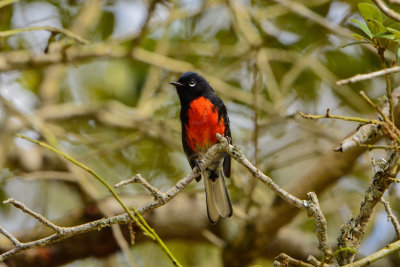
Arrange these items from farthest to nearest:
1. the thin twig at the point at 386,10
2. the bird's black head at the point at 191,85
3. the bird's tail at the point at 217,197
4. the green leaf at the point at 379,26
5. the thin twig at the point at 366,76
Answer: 1. the bird's black head at the point at 191,85
2. the bird's tail at the point at 217,197
3. the green leaf at the point at 379,26
4. the thin twig at the point at 386,10
5. the thin twig at the point at 366,76

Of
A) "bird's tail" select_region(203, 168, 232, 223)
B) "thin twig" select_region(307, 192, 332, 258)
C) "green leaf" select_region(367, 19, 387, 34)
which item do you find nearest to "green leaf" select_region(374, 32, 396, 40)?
"green leaf" select_region(367, 19, 387, 34)

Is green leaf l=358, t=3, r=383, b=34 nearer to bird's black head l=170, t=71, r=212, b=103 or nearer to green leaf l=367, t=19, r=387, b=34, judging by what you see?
green leaf l=367, t=19, r=387, b=34

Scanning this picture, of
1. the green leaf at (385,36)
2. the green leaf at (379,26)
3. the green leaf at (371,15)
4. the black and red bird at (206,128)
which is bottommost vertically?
the black and red bird at (206,128)

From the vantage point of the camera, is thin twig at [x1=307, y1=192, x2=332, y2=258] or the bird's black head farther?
the bird's black head

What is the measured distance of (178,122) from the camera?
510 cm

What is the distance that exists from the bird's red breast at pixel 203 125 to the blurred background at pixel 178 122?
33cm

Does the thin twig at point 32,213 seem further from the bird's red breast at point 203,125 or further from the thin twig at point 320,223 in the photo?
the bird's red breast at point 203,125

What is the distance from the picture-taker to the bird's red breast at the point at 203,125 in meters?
4.00

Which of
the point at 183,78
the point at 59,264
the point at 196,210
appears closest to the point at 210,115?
the point at 183,78

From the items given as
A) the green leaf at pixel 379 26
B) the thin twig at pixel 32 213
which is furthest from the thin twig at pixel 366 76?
the thin twig at pixel 32 213

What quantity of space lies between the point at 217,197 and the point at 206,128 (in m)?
0.56

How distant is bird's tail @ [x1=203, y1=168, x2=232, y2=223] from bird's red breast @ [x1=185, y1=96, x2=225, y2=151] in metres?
0.37

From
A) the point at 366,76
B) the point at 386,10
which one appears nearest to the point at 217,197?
the point at 386,10

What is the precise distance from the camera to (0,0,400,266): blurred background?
4285 mm
